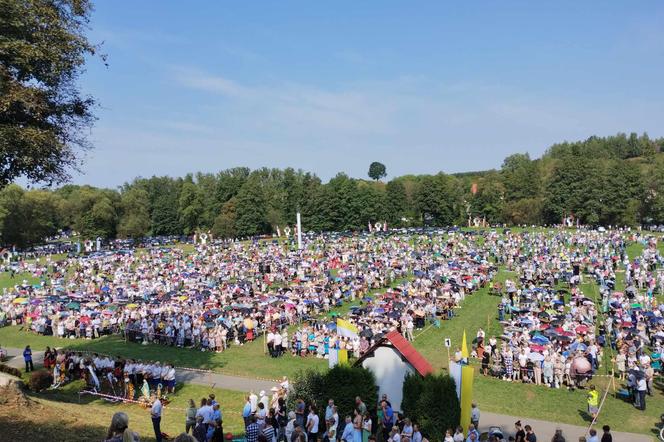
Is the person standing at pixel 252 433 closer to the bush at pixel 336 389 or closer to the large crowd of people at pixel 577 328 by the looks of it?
the bush at pixel 336 389

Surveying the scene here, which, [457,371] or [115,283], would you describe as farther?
[115,283]

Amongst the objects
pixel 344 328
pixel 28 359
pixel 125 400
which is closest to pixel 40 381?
pixel 28 359

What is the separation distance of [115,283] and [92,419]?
3175 centimetres

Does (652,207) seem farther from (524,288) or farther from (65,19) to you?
(65,19)

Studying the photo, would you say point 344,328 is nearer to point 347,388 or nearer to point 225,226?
point 347,388

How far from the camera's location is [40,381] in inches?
736

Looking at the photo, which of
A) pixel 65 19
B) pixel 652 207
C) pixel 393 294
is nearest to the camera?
pixel 65 19

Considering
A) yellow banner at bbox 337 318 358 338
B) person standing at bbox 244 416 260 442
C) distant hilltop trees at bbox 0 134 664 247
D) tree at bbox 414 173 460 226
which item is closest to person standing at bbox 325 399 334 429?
person standing at bbox 244 416 260 442

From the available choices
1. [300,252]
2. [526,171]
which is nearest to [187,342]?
[300,252]

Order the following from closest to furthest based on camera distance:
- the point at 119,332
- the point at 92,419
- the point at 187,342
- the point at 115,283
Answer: the point at 92,419 < the point at 187,342 < the point at 119,332 < the point at 115,283

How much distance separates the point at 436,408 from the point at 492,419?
364 cm

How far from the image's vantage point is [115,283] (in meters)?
43.0

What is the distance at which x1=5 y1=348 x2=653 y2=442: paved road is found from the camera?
48.5 ft

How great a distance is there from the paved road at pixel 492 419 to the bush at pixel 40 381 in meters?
4.36
